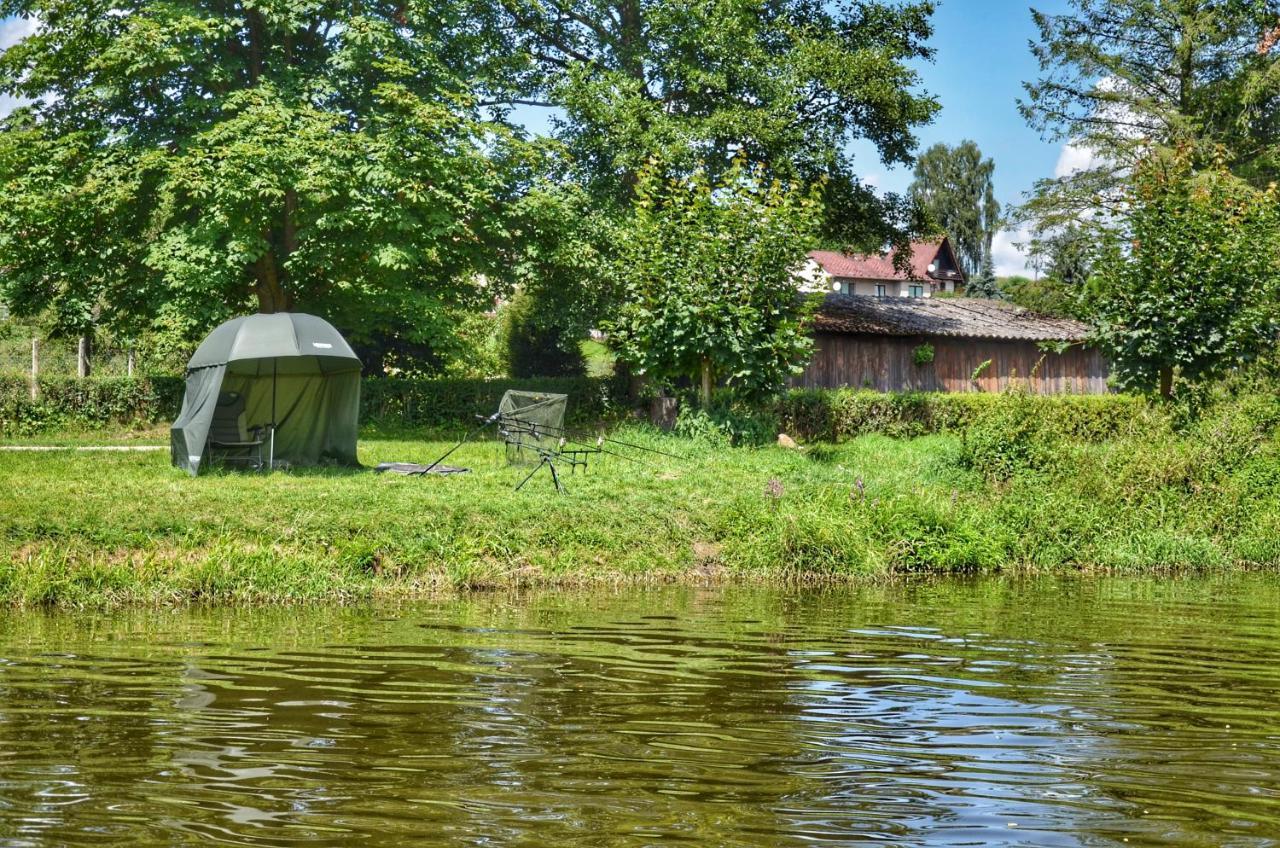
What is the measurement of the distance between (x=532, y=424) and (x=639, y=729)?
10669 millimetres

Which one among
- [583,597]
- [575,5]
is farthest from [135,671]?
[575,5]

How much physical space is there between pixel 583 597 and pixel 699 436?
10224 millimetres

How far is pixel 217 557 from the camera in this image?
1227 cm

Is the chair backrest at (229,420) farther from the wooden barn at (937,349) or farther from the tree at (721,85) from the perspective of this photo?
the wooden barn at (937,349)

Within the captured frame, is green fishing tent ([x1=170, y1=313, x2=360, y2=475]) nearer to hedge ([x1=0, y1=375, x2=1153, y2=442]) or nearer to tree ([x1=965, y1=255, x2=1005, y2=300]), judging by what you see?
hedge ([x1=0, y1=375, x2=1153, y2=442])

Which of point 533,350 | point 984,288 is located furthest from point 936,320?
point 984,288

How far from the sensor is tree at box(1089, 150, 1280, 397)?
22344 mm

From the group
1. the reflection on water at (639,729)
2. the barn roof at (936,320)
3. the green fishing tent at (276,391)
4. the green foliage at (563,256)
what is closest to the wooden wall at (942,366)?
the barn roof at (936,320)

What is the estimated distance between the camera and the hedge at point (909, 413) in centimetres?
2636

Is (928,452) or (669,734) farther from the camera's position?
(928,452)

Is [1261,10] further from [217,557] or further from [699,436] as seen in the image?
[217,557]

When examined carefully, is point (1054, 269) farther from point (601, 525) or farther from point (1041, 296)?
point (601, 525)

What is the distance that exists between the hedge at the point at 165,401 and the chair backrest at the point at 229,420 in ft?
29.8

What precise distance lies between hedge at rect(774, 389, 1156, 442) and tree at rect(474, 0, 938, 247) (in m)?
4.70
